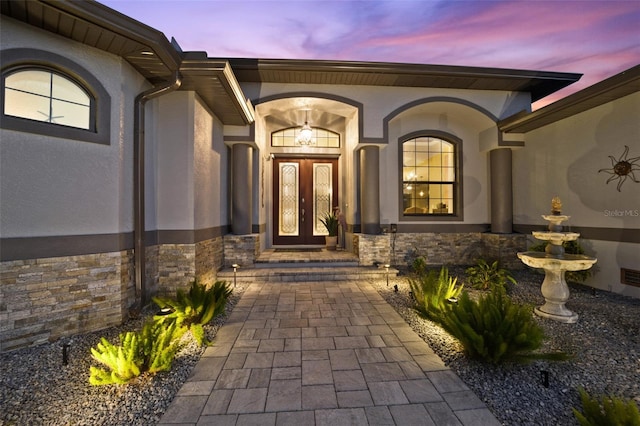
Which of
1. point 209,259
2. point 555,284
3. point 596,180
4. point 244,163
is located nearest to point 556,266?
point 555,284

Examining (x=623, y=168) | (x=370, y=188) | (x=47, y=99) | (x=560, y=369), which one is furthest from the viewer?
(x=370, y=188)

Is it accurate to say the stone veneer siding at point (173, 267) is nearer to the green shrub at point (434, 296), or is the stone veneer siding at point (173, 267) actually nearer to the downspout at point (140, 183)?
the downspout at point (140, 183)

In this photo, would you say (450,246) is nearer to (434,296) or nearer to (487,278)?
(487,278)

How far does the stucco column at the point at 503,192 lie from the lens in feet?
23.0

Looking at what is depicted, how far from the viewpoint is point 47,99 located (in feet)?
10.6

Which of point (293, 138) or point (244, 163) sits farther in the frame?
point (293, 138)

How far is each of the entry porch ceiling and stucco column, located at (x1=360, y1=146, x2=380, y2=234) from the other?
169 centimetres

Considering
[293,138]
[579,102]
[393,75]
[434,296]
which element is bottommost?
[434,296]

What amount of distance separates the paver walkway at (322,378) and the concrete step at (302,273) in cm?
173

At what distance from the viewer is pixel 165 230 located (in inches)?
181

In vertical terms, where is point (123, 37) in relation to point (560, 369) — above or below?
above

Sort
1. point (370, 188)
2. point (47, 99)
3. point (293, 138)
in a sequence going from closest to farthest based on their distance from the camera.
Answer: point (47, 99), point (370, 188), point (293, 138)

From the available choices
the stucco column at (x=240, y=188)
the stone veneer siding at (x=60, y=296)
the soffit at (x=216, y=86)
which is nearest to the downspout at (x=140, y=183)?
the stone veneer siding at (x=60, y=296)

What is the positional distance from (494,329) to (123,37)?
542cm
